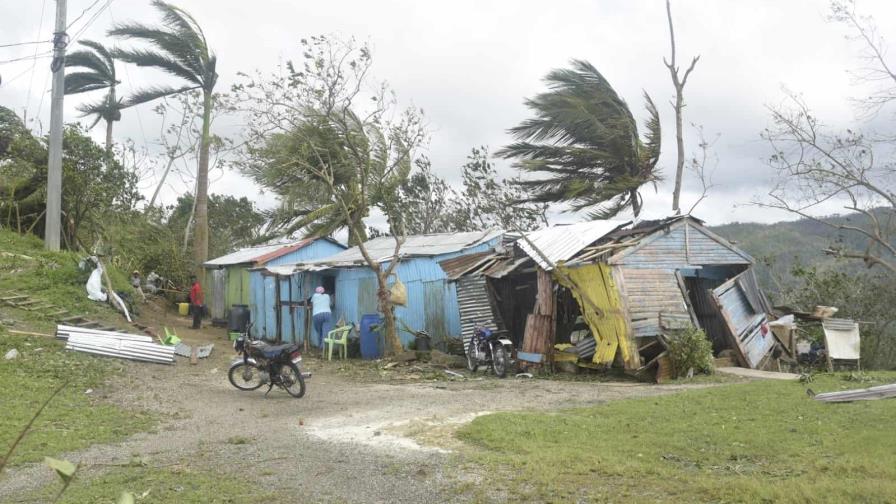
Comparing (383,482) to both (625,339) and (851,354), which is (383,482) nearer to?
(625,339)

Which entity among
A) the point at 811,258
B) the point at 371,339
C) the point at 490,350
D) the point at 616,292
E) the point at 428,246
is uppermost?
the point at 428,246

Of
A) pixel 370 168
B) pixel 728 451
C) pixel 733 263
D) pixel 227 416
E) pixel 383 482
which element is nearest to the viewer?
pixel 383 482

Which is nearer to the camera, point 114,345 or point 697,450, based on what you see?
point 697,450

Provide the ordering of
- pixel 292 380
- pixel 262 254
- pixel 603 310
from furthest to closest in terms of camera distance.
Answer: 1. pixel 262 254
2. pixel 603 310
3. pixel 292 380

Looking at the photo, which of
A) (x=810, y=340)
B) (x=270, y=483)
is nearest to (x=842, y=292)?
(x=810, y=340)

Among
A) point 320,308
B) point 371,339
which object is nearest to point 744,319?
point 371,339

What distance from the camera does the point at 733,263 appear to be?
1493cm

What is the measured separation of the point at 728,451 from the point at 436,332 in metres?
11.1

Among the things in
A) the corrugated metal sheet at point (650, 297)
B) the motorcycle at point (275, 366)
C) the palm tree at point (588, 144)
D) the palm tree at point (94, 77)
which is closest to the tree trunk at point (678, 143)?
the palm tree at point (588, 144)

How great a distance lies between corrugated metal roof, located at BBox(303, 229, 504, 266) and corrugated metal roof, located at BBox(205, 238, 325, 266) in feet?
8.42

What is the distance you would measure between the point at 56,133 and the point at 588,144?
14.0 meters

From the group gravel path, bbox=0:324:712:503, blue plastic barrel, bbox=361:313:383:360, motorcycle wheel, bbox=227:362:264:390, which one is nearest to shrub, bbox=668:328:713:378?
gravel path, bbox=0:324:712:503

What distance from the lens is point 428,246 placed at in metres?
18.9

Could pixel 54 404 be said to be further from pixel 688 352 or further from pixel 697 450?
pixel 688 352
